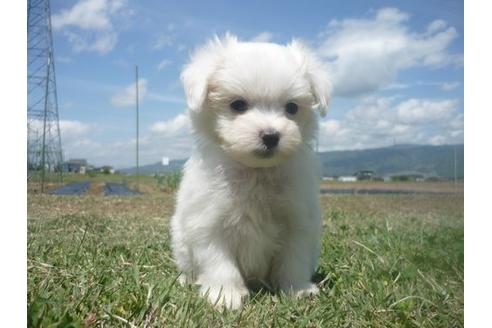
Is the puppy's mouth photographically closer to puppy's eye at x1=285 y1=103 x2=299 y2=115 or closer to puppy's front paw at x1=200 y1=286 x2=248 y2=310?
puppy's eye at x1=285 y1=103 x2=299 y2=115

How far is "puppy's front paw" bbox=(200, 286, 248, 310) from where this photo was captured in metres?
1.90

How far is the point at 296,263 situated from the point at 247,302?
0.30 metres

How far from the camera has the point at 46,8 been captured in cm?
161

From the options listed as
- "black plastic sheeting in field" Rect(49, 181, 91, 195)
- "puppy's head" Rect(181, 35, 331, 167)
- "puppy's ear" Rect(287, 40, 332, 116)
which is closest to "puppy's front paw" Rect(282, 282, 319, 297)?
"puppy's head" Rect(181, 35, 331, 167)

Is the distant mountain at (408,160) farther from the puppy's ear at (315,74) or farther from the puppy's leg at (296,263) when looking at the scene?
the puppy's leg at (296,263)

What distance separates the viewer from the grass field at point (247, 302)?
1.50 meters

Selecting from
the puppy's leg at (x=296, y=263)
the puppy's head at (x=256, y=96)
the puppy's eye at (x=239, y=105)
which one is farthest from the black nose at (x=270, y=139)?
the puppy's leg at (x=296, y=263)

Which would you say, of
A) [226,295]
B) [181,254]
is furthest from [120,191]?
[226,295]

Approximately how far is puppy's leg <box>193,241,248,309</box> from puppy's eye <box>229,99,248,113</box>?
Result: 21.1 inches

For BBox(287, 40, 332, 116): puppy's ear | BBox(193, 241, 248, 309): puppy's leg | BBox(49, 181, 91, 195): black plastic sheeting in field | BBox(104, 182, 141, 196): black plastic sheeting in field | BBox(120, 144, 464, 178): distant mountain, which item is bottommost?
BBox(193, 241, 248, 309): puppy's leg

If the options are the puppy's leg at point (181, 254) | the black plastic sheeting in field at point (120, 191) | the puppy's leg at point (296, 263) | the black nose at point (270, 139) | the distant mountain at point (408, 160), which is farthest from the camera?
the black plastic sheeting in field at point (120, 191)

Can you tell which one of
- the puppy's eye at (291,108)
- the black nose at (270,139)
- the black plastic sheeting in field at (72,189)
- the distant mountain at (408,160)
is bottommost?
the black plastic sheeting in field at (72,189)
